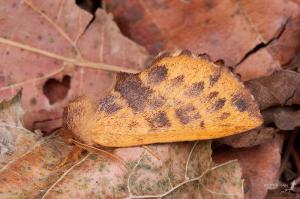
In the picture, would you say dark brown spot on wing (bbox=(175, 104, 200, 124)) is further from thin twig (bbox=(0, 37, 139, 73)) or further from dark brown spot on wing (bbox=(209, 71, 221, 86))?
thin twig (bbox=(0, 37, 139, 73))

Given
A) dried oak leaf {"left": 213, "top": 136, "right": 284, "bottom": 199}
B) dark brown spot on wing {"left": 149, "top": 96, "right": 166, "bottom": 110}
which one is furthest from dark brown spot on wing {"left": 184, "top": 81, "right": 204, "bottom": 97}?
dried oak leaf {"left": 213, "top": 136, "right": 284, "bottom": 199}

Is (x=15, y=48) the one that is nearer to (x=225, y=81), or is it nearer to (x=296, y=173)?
(x=225, y=81)

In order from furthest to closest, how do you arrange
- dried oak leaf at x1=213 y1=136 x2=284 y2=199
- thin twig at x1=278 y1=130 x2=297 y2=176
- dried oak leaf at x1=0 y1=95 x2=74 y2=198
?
1. thin twig at x1=278 y1=130 x2=297 y2=176
2. dried oak leaf at x1=213 y1=136 x2=284 y2=199
3. dried oak leaf at x1=0 y1=95 x2=74 y2=198

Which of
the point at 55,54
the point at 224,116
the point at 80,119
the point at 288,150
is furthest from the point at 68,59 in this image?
the point at 288,150

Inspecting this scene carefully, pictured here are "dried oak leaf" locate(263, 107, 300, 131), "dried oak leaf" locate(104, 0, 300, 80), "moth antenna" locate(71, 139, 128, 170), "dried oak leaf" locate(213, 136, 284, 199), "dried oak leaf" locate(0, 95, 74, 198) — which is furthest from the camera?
"dried oak leaf" locate(104, 0, 300, 80)

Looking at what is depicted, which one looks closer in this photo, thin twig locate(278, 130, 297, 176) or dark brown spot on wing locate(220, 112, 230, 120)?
dark brown spot on wing locate(220, 112, 230, 120)

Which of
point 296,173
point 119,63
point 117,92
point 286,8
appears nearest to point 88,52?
point 119,63

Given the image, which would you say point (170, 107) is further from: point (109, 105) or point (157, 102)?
point (109, 105)
